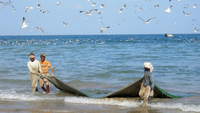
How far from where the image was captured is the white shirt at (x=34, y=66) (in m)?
7.95

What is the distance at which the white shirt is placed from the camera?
795 cm

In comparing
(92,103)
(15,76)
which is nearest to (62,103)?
(92,103)

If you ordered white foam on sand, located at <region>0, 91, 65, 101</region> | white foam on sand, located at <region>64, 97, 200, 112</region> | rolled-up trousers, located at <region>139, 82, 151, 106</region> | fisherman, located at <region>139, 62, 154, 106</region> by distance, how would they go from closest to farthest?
fisherman, located at <region>139, 62, 154, 106</region>, rolled-up trousers, located at <region>139, 82, 151, 106</region>, white foam on sand, located at <region>64, 97, 200, 112</region>, white foam on sand, located at <region>0, 91, 65, 101</region>

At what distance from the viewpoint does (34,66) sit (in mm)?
8008

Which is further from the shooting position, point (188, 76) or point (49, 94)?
point (188, 76)

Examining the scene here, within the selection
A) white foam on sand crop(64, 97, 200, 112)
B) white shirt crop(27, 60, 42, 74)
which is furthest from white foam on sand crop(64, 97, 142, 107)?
white shirt crop(27, 60, 42, 74)

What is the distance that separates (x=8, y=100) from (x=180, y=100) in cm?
591

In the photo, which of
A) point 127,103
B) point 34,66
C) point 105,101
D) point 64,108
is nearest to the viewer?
point 64,108

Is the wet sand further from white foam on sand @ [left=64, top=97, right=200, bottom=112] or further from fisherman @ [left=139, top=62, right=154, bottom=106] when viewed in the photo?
fisherman @ [left=139, top=62, right=154, bottom=106]

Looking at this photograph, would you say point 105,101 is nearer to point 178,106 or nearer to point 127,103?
point 127,103

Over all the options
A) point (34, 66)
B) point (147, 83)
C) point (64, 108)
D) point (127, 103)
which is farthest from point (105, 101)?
point (34, 66)

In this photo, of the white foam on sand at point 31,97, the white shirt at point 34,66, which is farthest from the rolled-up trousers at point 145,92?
the white shirt at point 34,66

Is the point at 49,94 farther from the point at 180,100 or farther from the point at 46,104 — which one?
the point at 180,100

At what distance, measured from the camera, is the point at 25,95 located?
8523 millimetres
